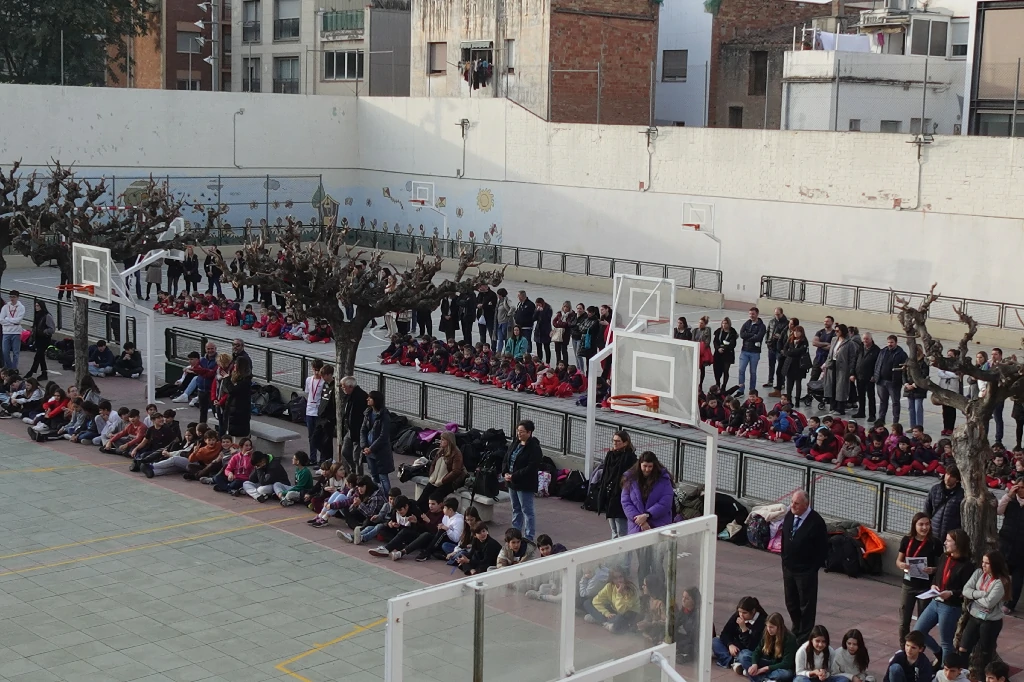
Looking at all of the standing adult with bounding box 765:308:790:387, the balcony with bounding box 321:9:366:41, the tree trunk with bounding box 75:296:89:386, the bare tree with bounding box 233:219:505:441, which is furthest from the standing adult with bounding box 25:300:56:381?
the balcony with bounding box 321:9:366:41

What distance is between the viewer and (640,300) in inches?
806

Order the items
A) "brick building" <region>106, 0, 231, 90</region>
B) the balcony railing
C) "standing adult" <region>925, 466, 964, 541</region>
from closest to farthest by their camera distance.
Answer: "standing adult" <region>925, 466, 964, 541</region>, the balcony railing, "brick building" <region>106, 0, 231, 90</region>

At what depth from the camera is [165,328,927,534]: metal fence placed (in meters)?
15.4

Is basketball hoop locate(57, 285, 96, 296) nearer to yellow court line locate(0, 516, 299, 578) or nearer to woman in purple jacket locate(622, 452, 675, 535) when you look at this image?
yellow court line locate(0, 516, 299, 578)

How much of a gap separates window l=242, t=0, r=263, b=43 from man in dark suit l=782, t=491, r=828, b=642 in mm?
57819

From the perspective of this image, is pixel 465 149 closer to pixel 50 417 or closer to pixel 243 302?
pixel 243 302

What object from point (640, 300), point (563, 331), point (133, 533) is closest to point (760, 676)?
point (133, 533)

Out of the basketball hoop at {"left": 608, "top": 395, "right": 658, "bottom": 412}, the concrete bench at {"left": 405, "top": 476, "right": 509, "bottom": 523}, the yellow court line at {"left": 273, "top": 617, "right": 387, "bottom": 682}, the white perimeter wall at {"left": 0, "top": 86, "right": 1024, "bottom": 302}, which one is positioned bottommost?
the yellow court line at {"left": 273, "top": 617, "right": 387, "bottom": 682}

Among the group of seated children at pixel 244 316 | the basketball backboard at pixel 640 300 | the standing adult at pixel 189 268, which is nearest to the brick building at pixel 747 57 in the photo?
the standing adult at pixel 189 268

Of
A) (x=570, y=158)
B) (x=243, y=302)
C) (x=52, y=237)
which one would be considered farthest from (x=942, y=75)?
(x=52, y=237)

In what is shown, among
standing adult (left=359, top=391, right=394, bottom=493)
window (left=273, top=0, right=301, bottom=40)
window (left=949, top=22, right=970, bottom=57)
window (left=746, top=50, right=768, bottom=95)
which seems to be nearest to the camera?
standing adult (left=359, top=391, right=394, bottom=493)

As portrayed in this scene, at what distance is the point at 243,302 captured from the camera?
121ft

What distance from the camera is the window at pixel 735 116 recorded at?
170 feet

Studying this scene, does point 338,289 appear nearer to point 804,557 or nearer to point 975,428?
point 804,557
